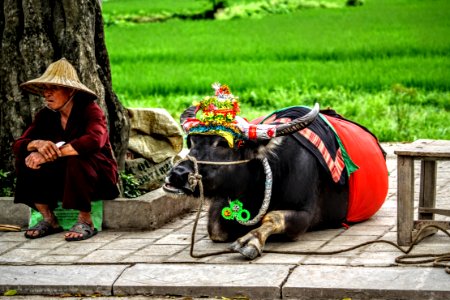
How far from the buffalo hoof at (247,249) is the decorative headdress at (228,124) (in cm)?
63

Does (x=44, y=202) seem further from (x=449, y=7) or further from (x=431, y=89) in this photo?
(x=449, y=7)

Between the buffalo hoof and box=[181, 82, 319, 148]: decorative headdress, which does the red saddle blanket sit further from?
the buffalo hoof

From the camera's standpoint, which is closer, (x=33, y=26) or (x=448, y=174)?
(x=33, y=26)

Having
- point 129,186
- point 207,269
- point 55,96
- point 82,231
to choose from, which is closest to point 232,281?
point 207,269

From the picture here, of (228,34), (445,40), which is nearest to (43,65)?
(445,40)

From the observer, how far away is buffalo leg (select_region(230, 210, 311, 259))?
6117 millimetres

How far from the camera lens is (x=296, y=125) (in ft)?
20.9

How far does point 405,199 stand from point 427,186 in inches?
24.9

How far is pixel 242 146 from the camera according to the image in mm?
6449

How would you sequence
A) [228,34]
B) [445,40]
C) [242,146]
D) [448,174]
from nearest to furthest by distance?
[242,146] → [448,174] → [445,40] → [228,34]

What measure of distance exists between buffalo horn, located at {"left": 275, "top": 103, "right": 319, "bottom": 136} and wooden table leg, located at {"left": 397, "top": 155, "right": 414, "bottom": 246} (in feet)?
2.00

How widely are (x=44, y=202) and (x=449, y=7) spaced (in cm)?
2268

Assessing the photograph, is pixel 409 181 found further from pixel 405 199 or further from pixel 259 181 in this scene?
pixel 259 181

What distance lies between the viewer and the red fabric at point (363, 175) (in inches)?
278
